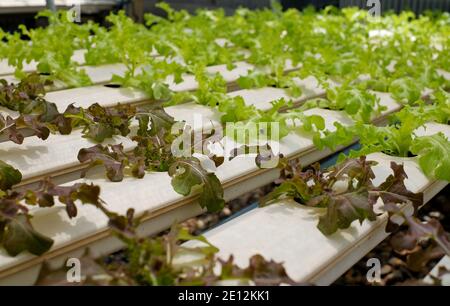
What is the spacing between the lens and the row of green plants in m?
1.34

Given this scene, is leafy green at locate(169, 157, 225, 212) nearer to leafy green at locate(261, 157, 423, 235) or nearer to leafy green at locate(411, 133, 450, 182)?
leafy green at locate(261, 157, 423, 235)

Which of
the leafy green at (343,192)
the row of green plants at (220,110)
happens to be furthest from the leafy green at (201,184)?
the leafy green at (343,192)

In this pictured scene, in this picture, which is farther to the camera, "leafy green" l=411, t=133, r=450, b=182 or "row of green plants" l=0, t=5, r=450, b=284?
"leafy green" l=411, t=133, r=450, b=182

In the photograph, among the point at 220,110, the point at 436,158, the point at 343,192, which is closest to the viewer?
the point at 343,192

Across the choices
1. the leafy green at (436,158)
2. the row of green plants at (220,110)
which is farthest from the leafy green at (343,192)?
the leafy green at (436,158)

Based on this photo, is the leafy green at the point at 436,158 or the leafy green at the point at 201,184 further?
the leafy green at the point at 436,158

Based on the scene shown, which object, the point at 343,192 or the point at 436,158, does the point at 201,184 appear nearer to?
the point at 343,192

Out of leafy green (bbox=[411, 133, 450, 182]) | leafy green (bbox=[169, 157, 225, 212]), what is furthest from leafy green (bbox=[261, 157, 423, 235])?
leafy green (bbox=[411, 133, 450, 182])

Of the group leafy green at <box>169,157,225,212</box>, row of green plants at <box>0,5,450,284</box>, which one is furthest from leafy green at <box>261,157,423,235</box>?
leafy green at <box>169,157,225,212</box>

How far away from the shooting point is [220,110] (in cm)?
211

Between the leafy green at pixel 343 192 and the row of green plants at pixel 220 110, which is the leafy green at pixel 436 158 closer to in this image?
the row of green plants at pixel 220 110

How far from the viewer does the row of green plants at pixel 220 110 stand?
1.34m

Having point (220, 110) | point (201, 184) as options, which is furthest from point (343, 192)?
point (220, 110)
